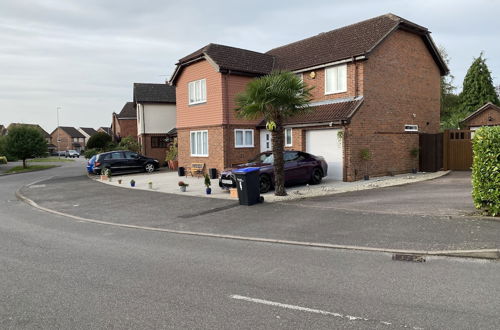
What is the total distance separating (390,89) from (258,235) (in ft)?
43.8

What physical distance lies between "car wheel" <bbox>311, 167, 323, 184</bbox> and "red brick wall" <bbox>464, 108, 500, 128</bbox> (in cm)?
2083

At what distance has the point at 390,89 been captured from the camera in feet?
61.6

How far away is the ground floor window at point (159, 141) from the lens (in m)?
33.9

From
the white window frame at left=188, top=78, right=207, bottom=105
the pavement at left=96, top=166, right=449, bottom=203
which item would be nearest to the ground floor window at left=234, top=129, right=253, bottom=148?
the white window frame at left=188, top=78, right=207, bottom=105

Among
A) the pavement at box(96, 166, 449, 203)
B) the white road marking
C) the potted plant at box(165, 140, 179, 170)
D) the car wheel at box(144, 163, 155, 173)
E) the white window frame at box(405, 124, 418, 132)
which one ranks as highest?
the white window frame at box(405, 124, 418, 132)

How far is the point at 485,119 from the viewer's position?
31.8 m

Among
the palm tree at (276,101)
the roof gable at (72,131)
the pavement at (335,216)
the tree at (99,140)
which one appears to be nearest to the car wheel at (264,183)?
the palm tree at (276,101)

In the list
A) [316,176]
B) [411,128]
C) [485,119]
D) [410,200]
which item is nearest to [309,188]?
[316,176]

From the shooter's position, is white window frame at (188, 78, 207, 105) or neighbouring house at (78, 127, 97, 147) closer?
white window frame at (188, 78, 207, 105)

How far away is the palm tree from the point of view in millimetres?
12602

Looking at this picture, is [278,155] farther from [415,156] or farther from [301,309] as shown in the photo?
[415,156]

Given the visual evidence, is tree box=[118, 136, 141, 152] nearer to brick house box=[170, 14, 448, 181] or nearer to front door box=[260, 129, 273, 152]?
brick house box=[170, 14, 448, 181]

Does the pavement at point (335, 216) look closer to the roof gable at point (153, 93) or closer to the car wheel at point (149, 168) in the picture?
the car wheel at point (149, 168)

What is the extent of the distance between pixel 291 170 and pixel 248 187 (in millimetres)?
3870
